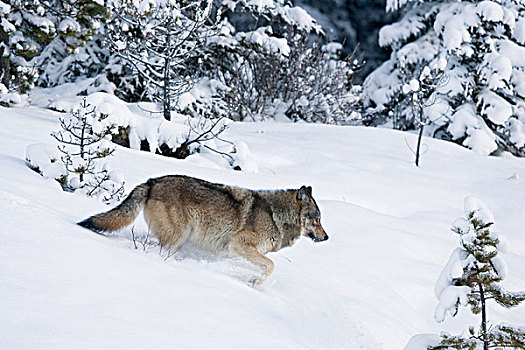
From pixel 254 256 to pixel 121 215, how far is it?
1.22 m

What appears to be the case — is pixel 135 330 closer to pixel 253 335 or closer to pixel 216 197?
pixel 253 335

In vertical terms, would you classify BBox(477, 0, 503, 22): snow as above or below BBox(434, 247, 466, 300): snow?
above

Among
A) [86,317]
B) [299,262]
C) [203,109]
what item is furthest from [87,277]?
[203,109]

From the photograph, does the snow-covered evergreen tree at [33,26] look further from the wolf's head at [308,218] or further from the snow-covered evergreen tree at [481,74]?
the snow-covered evergreen tree at [481,74]

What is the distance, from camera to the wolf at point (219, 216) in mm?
4512

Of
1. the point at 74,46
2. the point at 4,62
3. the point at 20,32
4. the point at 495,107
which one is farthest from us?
the point at 495,107

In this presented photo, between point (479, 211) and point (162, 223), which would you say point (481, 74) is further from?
point (479, 211)

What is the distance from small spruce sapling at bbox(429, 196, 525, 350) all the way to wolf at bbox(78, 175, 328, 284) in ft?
6.07

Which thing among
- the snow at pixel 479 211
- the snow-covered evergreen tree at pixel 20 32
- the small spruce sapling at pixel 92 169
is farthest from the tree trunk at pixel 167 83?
the snow at pixel 479 211

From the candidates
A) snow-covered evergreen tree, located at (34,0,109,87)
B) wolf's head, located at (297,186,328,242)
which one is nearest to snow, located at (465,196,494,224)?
wolf's head, located at (297,186,328,242)

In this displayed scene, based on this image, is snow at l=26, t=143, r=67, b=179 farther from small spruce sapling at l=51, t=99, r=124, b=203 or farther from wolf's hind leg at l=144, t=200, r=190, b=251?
wolf's hind leg at l=144, t=200, r=190, b=251

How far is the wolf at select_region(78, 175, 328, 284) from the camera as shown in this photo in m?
4.51

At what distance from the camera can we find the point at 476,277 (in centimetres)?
314

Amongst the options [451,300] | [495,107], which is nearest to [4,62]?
[451,300]
